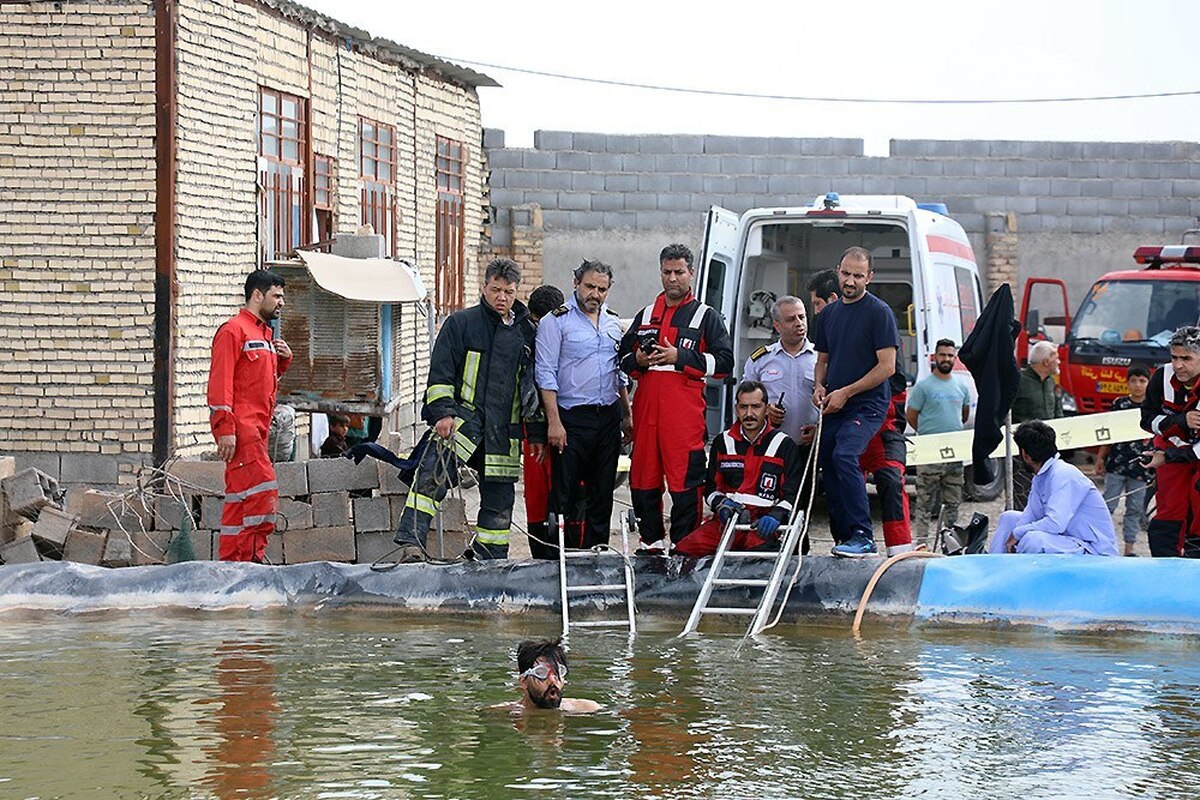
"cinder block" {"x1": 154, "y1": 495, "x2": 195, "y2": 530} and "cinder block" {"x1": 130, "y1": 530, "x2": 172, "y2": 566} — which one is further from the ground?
"cinder block" {"x1": 154, "y1": 495, "x2": 195, "y2": 530}

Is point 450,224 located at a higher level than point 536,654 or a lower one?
higher

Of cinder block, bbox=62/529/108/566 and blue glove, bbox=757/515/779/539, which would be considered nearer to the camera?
blue glove, bbox=757/515/779/539

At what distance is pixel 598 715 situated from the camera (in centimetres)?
791

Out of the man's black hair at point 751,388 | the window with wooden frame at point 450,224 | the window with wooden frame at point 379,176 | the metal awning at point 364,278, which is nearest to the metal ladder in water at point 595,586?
the man's black hair at point 751,388

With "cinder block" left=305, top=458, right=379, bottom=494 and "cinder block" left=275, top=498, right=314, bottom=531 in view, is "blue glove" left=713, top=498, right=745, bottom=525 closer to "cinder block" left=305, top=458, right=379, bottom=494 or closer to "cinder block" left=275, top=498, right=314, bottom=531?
"cinder block" left=305, top=458, right=379, bottom=494

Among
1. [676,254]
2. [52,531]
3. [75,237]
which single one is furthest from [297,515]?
[676,254]

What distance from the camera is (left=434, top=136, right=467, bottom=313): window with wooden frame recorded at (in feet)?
71.8

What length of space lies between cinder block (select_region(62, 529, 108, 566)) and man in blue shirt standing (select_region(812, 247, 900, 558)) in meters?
4.81

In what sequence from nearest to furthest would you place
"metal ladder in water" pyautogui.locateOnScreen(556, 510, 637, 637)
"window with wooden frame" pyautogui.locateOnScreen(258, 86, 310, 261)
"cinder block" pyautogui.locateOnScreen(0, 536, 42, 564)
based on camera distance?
"metal ladder in water" pyautogui.locateOnScreen(556, 510, 637, 637), "cinder block" pyautogui.locateOnScreen(0, 536, 42, 564), "window with wooden frame" pyautogui.locateOnScreen(258, 86, 310, 261)

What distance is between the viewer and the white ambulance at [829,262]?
47.0 feet

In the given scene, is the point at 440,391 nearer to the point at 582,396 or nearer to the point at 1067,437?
the point at 582,396

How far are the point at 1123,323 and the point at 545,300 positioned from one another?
37.6 feet

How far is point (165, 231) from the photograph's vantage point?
44.8 ft

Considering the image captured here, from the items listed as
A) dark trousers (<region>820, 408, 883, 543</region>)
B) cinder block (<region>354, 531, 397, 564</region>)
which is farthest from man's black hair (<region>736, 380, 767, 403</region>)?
cinder block (<region>354, 531, 397, 564</region>)
